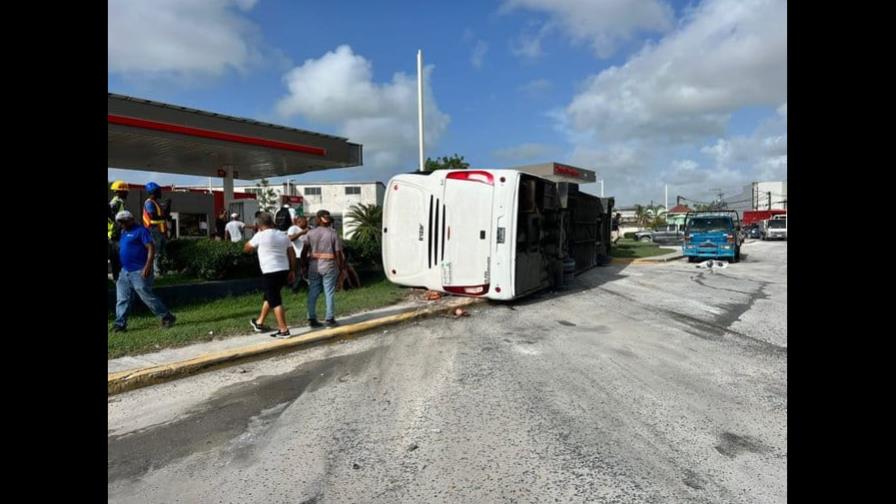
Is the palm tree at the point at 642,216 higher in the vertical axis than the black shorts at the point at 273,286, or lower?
higher

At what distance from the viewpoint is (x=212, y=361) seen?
601 cm

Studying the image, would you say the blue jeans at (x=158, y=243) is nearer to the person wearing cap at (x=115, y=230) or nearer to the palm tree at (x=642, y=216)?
the person wearing cap at (x=115, y=230)

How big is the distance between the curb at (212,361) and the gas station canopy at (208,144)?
8.84 meters

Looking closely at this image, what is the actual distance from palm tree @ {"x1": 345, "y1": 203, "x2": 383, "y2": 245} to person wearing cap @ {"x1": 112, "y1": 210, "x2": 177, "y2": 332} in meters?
6.45

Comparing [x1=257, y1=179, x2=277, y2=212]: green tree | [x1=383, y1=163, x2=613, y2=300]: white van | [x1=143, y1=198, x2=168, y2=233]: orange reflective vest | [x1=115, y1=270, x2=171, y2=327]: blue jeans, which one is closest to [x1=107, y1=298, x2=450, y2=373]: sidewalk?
[x1=115, y1=270, x2=171, y2=327]: blue jeans

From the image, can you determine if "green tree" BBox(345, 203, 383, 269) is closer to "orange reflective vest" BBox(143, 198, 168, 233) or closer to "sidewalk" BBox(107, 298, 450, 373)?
"orange reflective vest" BBox(143, 198, 168, 233)

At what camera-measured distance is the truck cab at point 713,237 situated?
63.8 feet

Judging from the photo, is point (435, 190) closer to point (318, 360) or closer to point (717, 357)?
point (318, 360)

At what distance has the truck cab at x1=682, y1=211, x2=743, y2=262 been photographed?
1944 cm

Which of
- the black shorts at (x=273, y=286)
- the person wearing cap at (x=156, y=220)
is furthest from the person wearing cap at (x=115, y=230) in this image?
the black shorts at (x=273, y=286)

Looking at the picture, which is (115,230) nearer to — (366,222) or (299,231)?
(299,231)

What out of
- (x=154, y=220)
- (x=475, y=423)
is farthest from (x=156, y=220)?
(x=475, y=423)
